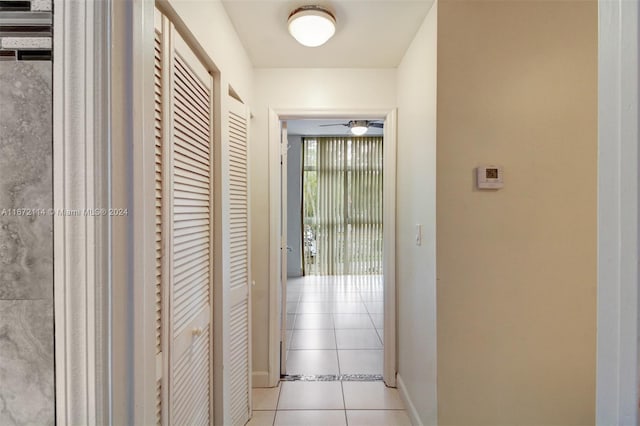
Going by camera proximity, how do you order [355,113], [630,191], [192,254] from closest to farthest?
[630,191] < [192,254] < [355,113]

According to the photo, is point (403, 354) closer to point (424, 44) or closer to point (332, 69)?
point (424, 44)

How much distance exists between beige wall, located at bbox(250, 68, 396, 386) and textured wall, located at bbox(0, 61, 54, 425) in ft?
6.43

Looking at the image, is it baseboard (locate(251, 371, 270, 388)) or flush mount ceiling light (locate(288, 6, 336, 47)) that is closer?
flush mount ceiling light (locate(288, 6, 336, 47))

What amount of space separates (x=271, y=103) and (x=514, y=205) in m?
1.80

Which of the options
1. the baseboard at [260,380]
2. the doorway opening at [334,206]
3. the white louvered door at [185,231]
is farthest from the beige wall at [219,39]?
the doorway opening at [334,206]

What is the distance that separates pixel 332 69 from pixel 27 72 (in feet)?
7.42

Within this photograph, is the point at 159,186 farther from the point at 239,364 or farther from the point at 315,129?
the point at 315,129

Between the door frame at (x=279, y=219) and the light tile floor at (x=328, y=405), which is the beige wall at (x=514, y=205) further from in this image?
the door frame at (x=279, y=219)

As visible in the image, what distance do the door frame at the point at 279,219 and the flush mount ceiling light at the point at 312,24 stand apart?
670 millimetres

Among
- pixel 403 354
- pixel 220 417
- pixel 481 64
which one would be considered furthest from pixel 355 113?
pixel 220 417

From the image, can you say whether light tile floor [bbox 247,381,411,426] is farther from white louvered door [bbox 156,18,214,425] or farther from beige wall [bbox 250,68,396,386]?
white louvered door [bbox 156,18,214,425]


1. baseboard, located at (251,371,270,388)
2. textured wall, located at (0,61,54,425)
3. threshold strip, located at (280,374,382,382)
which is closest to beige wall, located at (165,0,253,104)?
textured wall, located at (0,61,54,425)

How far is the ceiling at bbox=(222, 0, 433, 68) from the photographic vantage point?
5.71 ft

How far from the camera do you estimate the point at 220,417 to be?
5.44 ft
